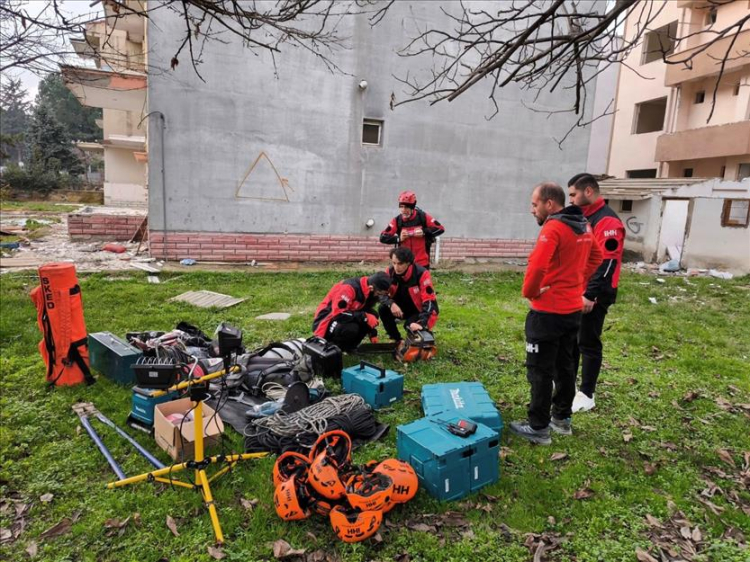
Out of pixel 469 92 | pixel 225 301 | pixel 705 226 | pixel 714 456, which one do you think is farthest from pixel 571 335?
pixel 705 226

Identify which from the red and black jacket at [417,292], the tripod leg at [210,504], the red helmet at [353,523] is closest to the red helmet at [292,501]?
the red helmet at [353,523]

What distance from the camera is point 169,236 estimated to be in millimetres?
10211

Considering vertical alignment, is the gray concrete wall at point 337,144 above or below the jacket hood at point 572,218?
above

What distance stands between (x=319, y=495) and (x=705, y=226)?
14.1m

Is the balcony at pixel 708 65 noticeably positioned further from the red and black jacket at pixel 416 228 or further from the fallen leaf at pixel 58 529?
the fallen leaf at pixel 58 529

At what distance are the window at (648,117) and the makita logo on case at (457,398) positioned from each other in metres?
23.5

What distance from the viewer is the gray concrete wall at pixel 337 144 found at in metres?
9.98

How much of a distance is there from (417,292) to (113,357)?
3367 millimetres

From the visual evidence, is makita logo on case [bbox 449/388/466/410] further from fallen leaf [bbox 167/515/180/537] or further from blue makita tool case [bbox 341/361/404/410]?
fallen leaf [bbox 167/515/180/537]

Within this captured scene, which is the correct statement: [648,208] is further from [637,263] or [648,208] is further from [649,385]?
[649,385]

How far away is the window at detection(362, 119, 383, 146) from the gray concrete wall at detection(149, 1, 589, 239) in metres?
0.17

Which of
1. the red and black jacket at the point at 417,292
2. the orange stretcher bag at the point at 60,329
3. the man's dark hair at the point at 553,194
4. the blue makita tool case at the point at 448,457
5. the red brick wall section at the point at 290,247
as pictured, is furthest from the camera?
the red brick wall section at the point at 290,247

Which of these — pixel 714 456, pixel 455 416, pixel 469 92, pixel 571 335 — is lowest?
pixel 714 456

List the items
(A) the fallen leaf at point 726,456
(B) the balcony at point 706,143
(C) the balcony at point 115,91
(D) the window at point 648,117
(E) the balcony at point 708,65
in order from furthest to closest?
(D) the window at point 648,117, (B) the balcony at point 706,143, (E) the balcony at point 708,65, (C) the balcony at point 115,91, (A) the fallen leaf at point 726,456
